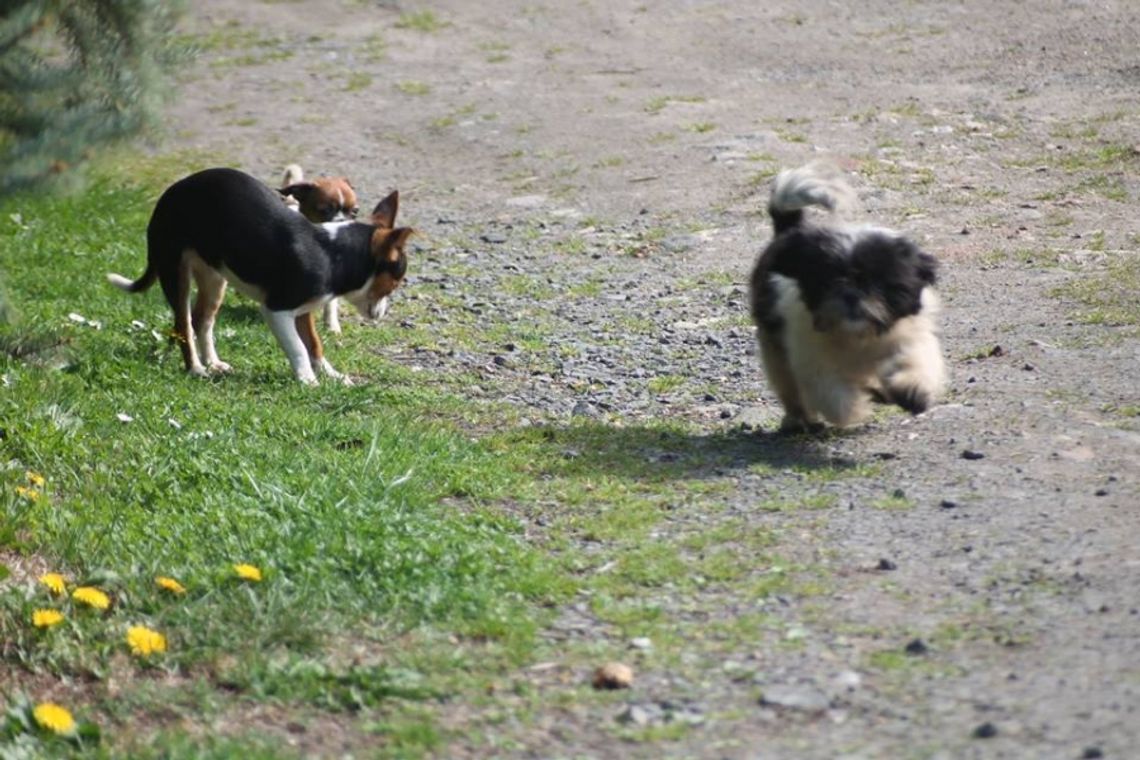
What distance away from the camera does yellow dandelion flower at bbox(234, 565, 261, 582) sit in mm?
5910

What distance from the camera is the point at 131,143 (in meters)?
5.61

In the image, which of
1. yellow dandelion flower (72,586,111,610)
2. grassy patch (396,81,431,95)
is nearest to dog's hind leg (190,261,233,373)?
yellow dandelion flower (72,586,111,610)

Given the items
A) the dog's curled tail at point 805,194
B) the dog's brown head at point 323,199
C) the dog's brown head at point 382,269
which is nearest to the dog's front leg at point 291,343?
the dog's brown head at point 382,269

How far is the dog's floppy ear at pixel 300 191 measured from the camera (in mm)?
11312

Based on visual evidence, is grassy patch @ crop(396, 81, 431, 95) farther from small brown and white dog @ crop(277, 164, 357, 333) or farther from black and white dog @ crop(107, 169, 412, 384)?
black and white dog @ crop(107, 169, 412, 384)

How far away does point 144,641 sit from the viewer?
220 inches

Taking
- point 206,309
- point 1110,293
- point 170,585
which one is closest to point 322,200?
point 206,309

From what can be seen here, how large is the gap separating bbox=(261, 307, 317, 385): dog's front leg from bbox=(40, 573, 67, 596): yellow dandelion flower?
3214 mm

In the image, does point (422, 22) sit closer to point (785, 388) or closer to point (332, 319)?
point (332, 319)

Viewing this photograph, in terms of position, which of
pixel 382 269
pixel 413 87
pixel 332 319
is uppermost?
pixel 382 269

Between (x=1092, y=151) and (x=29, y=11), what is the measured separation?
9.80m

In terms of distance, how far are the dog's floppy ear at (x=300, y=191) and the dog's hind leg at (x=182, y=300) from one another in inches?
75.0

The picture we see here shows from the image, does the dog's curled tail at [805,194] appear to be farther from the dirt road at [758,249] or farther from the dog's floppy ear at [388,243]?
the dog's floppy ear at [388,243]

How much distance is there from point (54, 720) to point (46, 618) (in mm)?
658
